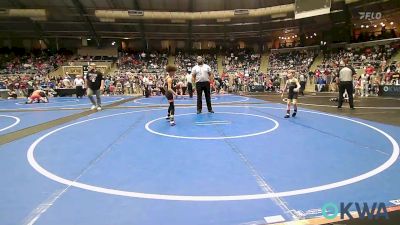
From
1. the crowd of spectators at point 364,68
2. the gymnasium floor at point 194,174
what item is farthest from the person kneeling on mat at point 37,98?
the crowd of spectators at point 364,68

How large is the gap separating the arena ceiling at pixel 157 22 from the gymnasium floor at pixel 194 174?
1020 inches

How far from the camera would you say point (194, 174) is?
164 inches

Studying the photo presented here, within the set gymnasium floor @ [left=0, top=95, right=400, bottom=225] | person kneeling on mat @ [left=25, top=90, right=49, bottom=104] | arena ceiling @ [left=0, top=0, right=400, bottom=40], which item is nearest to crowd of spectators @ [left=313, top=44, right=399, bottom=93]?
arena ceiling @ [left=0, top=0, right=400, bottom=40]

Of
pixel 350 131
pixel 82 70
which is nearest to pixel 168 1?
pixel 82 70

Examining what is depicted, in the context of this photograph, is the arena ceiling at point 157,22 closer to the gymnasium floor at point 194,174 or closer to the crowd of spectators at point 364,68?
the crowd of spectators at point 364,68

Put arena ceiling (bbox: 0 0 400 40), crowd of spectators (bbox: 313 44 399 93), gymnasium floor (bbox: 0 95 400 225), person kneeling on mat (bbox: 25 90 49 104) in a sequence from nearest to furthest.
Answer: gymnasium floor (bbox: 0 95 400 225)
person kneeling on mat (bbox: 25 90 49 104)
crowd of spectators (bbox: 313 44 399 93)
arena ceiling (bbox: 0 0 400 40)

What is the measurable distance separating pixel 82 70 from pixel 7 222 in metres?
29.9

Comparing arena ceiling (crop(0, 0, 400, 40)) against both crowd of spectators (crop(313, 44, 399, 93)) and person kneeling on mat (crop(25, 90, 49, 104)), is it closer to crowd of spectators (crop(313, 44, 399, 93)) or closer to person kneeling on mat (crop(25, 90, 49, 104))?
crowd of spectators (crop(313, 44, 399, 93))

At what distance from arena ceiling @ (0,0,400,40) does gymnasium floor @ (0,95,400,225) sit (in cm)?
2590

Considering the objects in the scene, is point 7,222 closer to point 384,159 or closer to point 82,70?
point 384,159

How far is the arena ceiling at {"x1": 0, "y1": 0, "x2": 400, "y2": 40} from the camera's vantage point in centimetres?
3153

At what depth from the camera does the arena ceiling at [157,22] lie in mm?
31531

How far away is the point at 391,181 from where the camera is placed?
3.72 m

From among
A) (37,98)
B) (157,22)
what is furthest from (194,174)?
(157,22)
